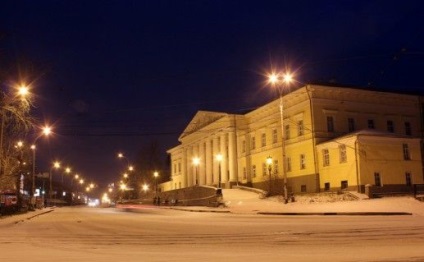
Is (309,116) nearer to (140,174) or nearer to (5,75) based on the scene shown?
(5,75)

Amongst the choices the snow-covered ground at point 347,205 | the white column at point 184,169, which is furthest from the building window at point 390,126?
the white column at point 184,169

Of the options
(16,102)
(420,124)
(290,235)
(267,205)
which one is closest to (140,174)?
(420,124)

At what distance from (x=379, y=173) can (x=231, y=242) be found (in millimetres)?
42410

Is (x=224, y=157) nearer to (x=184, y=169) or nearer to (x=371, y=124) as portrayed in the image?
(x=184, y=169)

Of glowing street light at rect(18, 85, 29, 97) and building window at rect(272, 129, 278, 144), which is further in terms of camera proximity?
building window at rect(272, 129, 278, 144)

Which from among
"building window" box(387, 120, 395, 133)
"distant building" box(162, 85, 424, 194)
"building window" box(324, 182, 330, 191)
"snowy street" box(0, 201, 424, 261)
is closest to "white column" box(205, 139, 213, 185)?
"distant building" box(162, 85, 424, 194)

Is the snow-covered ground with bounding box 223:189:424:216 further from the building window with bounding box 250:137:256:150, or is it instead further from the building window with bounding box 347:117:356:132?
the building window with bounding box 250:137:256:150

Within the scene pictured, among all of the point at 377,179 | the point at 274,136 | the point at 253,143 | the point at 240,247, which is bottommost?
the point at 240,247

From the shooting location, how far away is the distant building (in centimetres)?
5400

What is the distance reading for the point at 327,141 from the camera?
192 ft

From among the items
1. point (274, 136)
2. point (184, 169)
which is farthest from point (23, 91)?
point (184, 169)

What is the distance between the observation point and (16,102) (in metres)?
26.1

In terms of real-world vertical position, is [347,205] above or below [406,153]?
below

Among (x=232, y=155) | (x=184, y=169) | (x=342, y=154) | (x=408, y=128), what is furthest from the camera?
(x=184, y=169)
